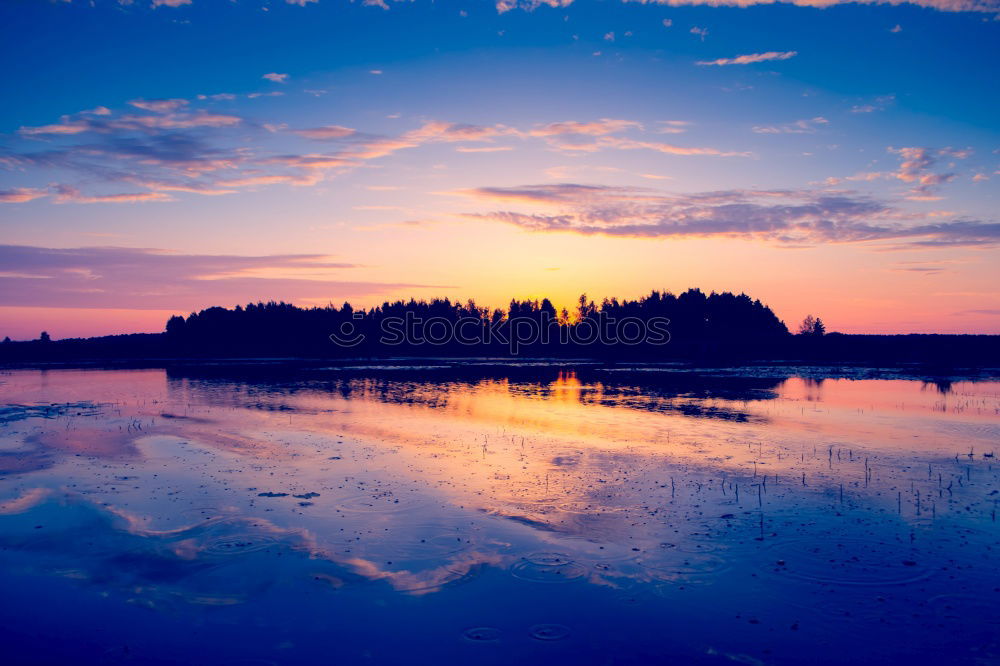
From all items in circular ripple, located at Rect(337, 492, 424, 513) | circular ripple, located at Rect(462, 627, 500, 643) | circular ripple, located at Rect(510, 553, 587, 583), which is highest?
circular ripple, located at Rect(337, 492, 424, 513)

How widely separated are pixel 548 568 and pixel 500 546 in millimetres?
1466

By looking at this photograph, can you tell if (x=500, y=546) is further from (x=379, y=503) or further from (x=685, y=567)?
(x=379, y=503)

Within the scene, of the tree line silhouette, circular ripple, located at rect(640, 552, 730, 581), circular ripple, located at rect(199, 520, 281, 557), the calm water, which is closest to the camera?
the calm water

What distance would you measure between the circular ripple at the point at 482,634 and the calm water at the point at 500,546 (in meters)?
0.04

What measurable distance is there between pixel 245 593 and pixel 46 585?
12.6ft

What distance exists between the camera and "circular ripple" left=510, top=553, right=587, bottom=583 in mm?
11992

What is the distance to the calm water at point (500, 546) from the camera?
980 cm

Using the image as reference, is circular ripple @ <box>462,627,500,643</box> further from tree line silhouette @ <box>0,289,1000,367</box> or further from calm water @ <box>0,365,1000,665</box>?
tree line silhouette @ <box>0,289,1000,367</box>

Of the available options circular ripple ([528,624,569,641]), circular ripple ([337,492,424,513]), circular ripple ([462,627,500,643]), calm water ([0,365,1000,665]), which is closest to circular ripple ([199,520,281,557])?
calm water ([0,365,1000,665])

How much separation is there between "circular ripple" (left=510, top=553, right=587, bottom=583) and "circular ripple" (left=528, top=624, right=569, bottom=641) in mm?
1674

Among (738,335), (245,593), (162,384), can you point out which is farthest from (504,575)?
(738,335)

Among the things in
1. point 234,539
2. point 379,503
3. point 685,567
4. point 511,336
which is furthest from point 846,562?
point 511,336

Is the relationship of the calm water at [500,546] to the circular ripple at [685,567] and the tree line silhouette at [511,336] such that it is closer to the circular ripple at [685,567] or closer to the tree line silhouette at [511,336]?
the circular ripple at [685,567]

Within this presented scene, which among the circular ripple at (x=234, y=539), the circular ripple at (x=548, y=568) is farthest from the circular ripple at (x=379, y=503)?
the circular ripple at (x=548, y=568)
